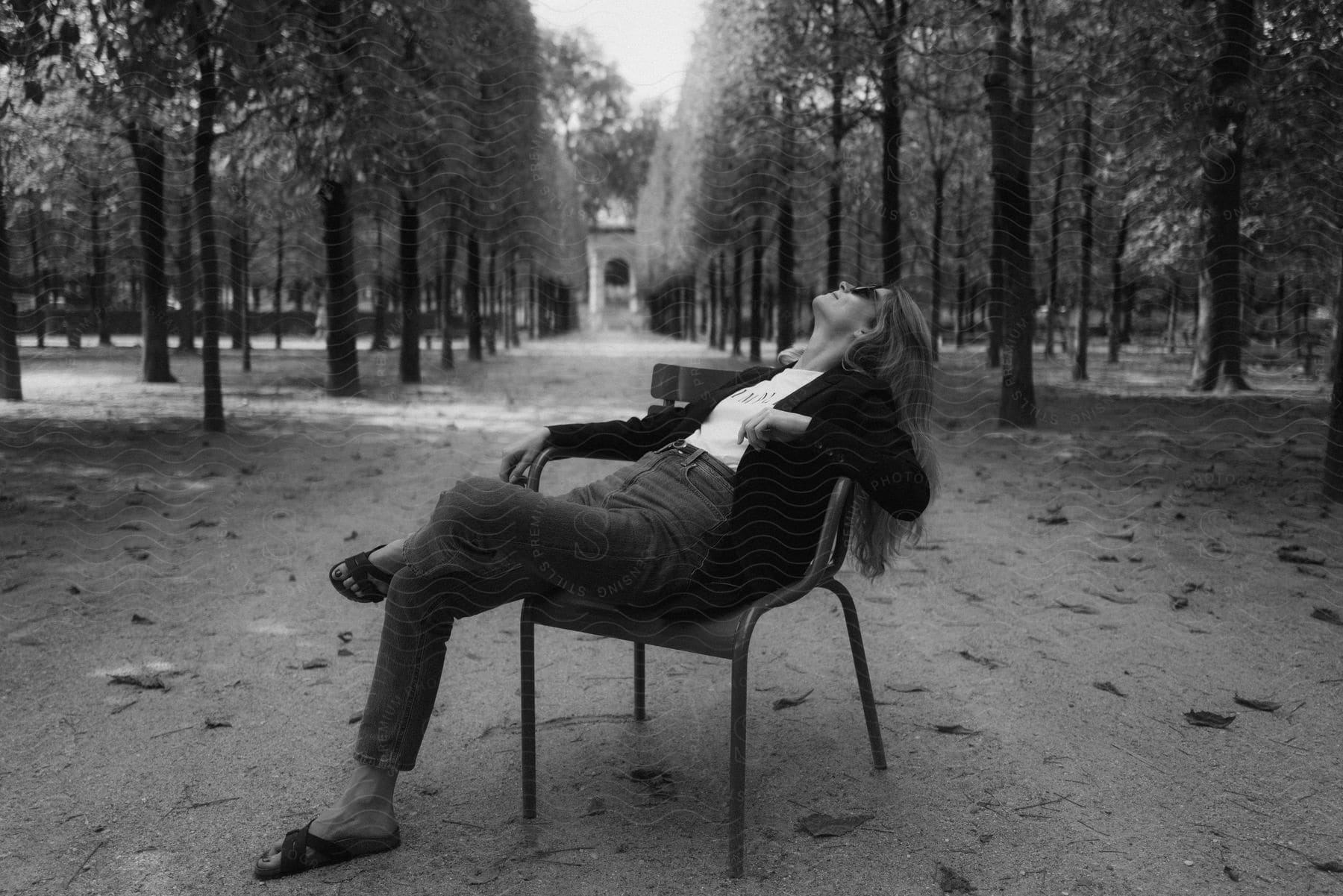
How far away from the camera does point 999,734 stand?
2.89 meters

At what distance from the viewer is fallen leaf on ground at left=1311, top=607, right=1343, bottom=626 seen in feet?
12.6

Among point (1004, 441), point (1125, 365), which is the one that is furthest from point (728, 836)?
point (1125, 365)

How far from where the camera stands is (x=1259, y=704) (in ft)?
10.0

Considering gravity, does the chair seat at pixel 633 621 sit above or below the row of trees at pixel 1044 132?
below

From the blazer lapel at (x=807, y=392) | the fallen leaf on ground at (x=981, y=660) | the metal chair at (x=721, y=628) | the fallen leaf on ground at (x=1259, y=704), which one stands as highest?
the blazer lapel at (x=807, y=392)

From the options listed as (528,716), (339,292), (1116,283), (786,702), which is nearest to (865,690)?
(786,702)

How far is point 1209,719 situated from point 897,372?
147 centimetres

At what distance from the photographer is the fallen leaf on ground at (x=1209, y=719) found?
293 cm

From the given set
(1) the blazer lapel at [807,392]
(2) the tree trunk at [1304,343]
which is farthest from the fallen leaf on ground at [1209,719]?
(2) the tree trunk at [1304,343]

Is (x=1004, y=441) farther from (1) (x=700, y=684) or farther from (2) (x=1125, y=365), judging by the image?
(2) (x=1125, y=365)

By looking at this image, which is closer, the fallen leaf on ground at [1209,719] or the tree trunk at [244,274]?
the fallen leaf on ground at [1209,719]

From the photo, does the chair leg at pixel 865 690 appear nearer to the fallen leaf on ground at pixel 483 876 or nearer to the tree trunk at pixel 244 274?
the fallen leaf on ground at pixel 483 876

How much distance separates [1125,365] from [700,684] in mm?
21567

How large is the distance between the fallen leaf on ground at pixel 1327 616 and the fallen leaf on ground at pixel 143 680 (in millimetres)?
4169
